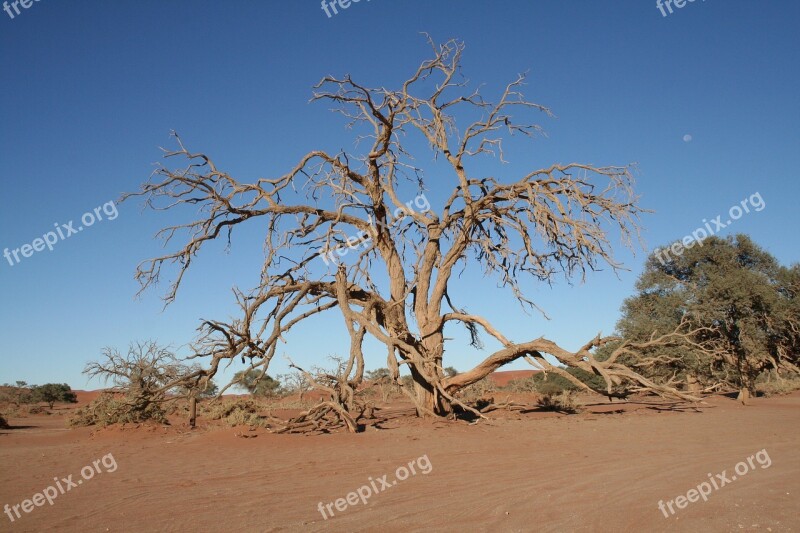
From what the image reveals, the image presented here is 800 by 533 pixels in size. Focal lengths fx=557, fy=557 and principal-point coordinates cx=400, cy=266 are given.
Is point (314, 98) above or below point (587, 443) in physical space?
above

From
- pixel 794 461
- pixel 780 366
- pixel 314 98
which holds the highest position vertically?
pixel 314 98

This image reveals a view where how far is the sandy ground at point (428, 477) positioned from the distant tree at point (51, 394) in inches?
1275

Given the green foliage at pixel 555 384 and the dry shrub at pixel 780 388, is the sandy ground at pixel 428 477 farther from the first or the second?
the green foliage at pixel 555 384

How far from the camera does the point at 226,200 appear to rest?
41.6 ft

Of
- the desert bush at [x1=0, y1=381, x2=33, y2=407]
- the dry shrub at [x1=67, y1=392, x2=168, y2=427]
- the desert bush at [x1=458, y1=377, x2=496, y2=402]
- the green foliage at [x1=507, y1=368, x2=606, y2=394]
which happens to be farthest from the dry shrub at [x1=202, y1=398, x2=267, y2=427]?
the desert bush at [x1=0, y1=381, x2=33, y2=407]

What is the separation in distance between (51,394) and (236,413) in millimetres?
34250

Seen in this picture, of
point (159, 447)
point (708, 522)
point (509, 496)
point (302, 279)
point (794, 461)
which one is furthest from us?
point (302, 279)

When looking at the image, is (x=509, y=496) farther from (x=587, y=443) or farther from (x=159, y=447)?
(x=159, y=447)

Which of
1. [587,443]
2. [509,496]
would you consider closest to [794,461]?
[587,443]

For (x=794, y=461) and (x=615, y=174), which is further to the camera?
(x=615, y=174)

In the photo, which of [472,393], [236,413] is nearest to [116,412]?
[236,413]

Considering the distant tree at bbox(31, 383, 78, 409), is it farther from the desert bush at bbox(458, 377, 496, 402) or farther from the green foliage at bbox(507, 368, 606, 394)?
the green foliage at bbox(507, 368, 606, 394)

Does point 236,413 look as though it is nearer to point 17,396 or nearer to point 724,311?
point 724,311

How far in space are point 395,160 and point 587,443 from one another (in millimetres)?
8150
